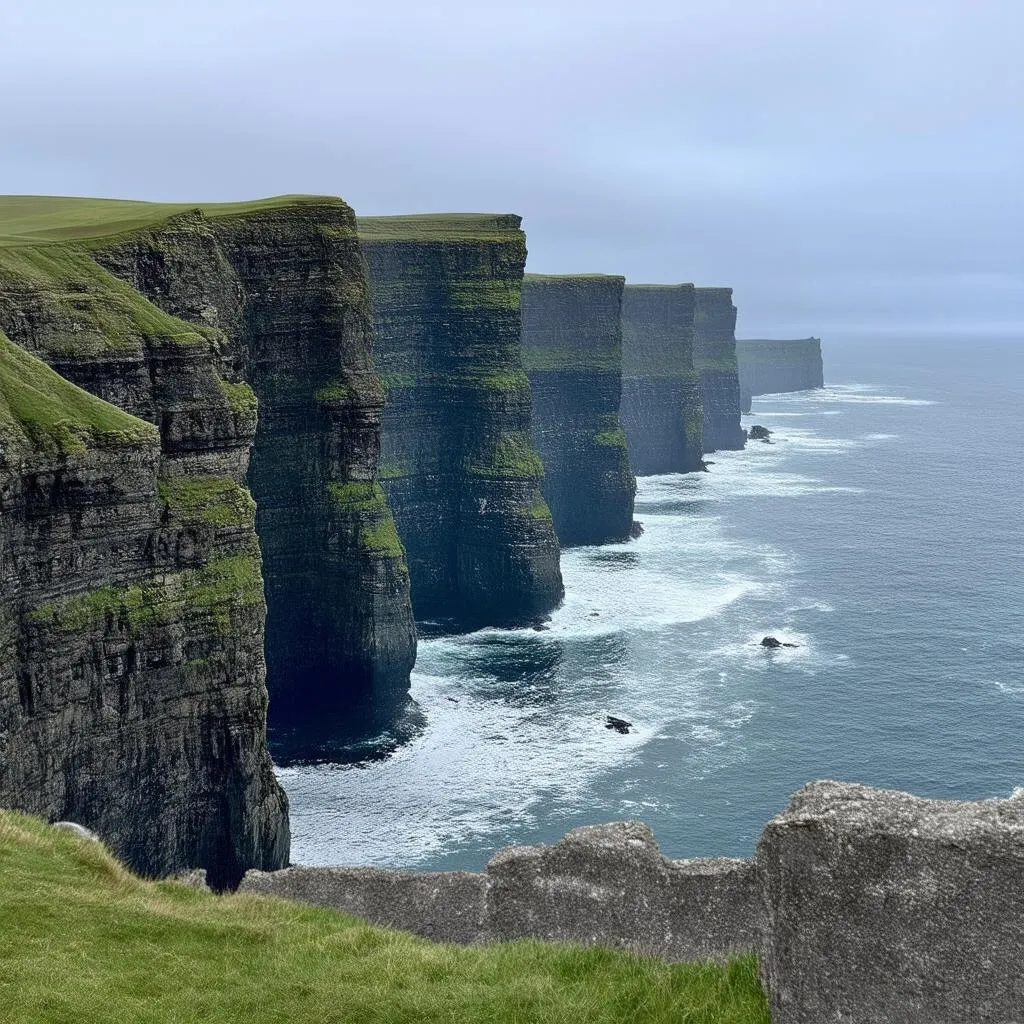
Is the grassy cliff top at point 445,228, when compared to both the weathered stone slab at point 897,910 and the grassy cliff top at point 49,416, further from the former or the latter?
the weathered stone slab at point 897,910

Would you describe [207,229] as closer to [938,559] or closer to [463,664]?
[463,664]

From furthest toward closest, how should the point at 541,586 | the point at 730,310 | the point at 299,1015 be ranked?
1. the point at 730,310
2. the point at 541,586
3. the point at 299,1015

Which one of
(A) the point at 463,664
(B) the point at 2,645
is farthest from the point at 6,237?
(A) the point at 463,664

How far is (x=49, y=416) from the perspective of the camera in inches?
1439

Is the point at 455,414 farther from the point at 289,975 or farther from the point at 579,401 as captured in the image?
the point at 289,975

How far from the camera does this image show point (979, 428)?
617ft

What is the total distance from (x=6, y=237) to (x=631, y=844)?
40.0 metres

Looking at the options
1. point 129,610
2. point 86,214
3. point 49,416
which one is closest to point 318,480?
point 86,214

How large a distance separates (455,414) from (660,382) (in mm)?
62527

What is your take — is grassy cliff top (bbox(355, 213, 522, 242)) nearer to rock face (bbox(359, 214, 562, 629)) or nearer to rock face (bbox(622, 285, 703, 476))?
rock face (bbox(359, 214, 562, 629))

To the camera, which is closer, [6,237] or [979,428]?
[6,237]

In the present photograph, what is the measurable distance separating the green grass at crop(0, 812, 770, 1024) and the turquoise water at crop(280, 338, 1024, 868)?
28256 mm

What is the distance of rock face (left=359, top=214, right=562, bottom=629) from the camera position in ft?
266

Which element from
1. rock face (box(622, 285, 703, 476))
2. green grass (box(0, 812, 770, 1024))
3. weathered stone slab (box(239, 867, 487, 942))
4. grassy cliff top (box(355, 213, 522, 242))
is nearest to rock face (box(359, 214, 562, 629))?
grassy cliff top (box(355, 213, 522, 242))
